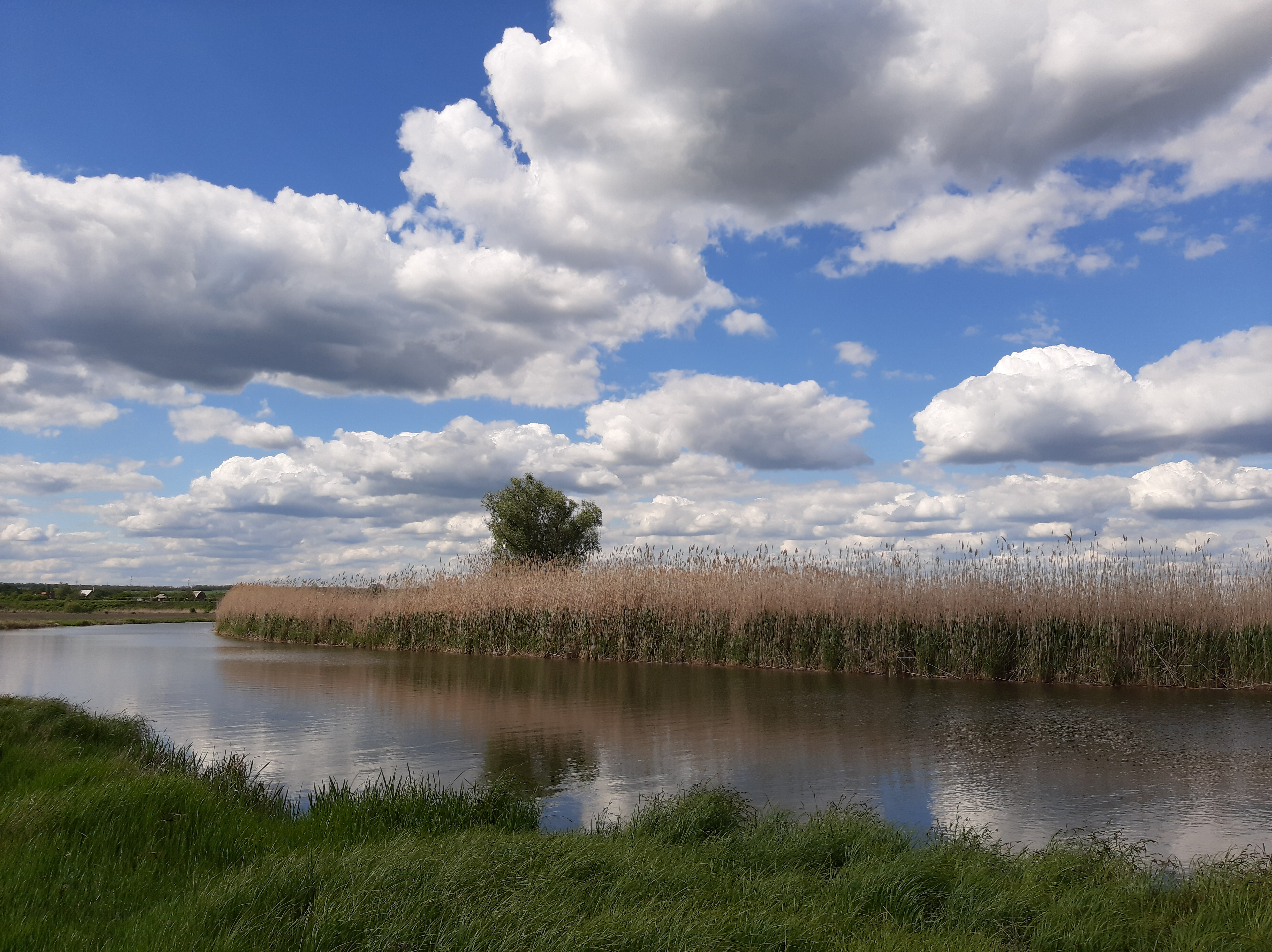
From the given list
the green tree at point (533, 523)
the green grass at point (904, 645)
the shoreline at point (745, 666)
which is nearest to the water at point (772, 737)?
the shoreline at point (745, 666)

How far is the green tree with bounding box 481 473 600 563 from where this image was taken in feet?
129

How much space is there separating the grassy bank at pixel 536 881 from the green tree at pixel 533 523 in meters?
33.8

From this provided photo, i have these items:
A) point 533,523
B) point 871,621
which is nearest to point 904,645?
point 871,621

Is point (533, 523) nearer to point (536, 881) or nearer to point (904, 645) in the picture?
point (904, 645)

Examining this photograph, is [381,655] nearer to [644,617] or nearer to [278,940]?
[644,617]

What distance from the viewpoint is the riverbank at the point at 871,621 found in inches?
518

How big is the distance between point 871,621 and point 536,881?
1290 cm

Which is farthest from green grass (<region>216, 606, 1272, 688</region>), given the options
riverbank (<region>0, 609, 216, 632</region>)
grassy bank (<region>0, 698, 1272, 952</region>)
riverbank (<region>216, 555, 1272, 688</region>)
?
riverbank (<region>0, 609, 216, 632</region>)

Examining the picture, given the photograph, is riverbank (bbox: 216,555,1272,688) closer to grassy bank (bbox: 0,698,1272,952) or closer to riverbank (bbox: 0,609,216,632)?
grassy bank (bbox: 0,698,1272,952)

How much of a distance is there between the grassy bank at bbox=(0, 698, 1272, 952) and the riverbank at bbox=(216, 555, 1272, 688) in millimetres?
10070

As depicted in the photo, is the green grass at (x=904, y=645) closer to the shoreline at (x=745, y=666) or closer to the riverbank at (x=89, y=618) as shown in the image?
the shoreline at (x=745, y=666)

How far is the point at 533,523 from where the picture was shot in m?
39.7

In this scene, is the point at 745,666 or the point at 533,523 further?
the point at 533,523

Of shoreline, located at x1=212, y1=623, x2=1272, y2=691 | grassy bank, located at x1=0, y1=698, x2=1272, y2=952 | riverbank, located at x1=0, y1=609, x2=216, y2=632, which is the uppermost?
grassy bank, located at x1=0, y1=698, x2=1272, y2=952
